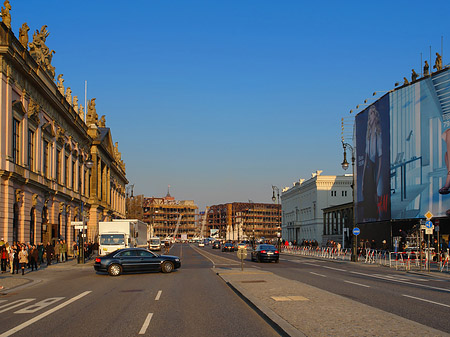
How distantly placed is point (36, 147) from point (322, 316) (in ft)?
117

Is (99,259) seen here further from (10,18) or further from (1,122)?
(10,18)

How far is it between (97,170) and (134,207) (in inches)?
2601

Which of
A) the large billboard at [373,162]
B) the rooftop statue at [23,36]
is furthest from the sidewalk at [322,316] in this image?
the large billboard at [373,162]

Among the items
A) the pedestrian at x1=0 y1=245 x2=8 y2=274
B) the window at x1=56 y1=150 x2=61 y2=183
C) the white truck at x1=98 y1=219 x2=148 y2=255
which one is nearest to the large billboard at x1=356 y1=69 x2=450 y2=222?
the white truck at x1=98 y1=219 x2=148 y2=255

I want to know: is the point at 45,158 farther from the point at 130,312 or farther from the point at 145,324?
the point at 145,324

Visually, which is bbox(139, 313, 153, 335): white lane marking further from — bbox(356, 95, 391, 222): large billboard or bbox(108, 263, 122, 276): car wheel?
bbox(356, 95, 391, 222): large billboard

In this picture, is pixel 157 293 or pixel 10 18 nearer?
pixel 157 293

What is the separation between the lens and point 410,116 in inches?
2299

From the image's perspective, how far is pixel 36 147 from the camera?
4306 cm

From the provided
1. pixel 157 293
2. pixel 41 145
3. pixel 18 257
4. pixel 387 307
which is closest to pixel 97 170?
pixel 41 145

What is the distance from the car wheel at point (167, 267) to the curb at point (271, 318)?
12676 mm

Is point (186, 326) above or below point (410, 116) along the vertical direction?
below

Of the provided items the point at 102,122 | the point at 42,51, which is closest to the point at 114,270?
the point at 42,51

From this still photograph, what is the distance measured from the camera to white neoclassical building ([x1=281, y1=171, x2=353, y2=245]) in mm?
110812
